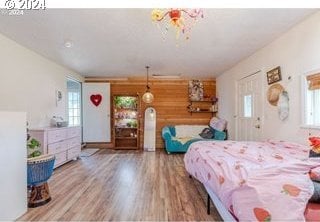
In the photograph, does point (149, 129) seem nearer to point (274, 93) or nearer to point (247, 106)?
point (247, 106)

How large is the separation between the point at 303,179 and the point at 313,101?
208 centimetres

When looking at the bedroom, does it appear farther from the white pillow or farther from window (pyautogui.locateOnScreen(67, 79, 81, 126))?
window (pyautogui.locateOnScreen(67, 79, 81, 126))

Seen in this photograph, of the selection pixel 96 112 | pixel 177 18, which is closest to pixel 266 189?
pixel 177 18

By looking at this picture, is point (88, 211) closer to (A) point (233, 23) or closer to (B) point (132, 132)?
(A) point (233, 23)

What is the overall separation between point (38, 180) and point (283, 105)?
3.71 m

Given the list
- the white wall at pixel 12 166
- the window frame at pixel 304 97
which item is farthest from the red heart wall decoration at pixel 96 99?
the window frame at pixel 304 97

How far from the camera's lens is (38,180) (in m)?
2.91

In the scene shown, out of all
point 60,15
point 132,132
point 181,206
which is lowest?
point 181,206

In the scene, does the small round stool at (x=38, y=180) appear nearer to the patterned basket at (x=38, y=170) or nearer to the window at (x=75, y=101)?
the patterned basket at (x=38, y=170)

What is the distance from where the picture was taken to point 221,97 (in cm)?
719

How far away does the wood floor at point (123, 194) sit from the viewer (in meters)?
2.62

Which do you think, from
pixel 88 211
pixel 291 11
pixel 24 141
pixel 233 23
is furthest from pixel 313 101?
pixel 24 141

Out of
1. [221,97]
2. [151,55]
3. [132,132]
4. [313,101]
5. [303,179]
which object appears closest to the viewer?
[303,179]

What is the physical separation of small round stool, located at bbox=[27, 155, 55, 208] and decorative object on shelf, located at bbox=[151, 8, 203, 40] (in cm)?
231
